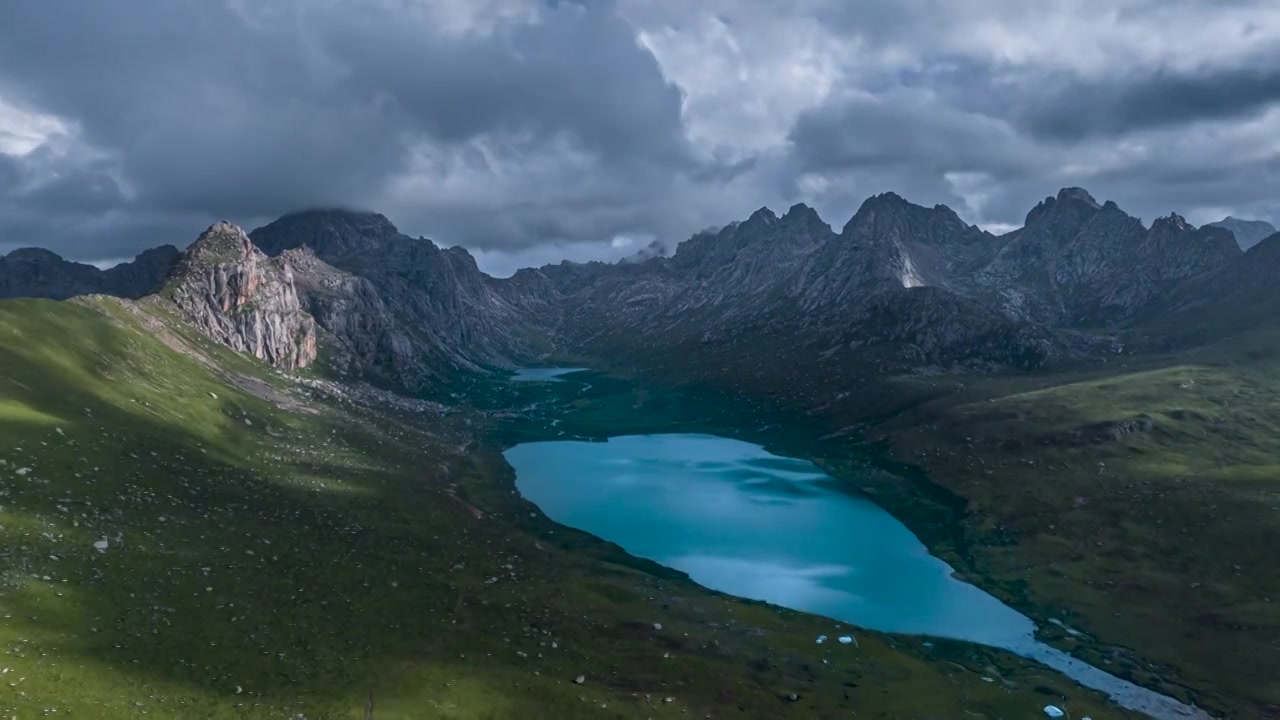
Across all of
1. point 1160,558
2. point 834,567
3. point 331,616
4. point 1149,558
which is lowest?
point 331,616

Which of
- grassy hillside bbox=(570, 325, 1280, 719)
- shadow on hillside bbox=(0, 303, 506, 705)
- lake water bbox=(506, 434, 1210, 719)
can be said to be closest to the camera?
shadow on hillside bbox=(0, 303, 506, 705)

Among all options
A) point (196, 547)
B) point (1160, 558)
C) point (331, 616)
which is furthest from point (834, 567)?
point (196, 547)

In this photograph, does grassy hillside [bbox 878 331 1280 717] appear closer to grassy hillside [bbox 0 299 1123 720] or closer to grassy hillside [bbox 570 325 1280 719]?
grassy hillside [bbox 570 325 1280 719]

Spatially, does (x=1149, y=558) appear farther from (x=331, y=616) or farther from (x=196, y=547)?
(x=196, y=547)

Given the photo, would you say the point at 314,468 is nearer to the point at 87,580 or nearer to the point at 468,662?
the point at 87,580

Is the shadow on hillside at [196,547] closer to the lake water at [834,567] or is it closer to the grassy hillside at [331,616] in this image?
the grassy hillside at [331,616]

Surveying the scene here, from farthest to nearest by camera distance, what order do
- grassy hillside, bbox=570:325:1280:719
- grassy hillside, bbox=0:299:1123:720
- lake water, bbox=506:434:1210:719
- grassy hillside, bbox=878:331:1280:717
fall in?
lake water, bbox=506:434:1210:719 < grassy hillside, bbox=878:331:1280:717 < grassy hillside, bbox=570:325:1280:719 < grassy hillside, bbox=0:299:1123:720

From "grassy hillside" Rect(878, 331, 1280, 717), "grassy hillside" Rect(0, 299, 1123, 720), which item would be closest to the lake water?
"grassy hillside" Rect(0, 299, 1123, 720)

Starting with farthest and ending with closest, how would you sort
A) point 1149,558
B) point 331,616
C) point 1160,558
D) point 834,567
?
point 834,567, point 1149,558, point 1160,558, point 331,616

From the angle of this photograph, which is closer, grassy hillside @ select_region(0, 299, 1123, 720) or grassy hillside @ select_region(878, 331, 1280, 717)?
grassy hillside @ select_region(0, 299, 1123, 720)
